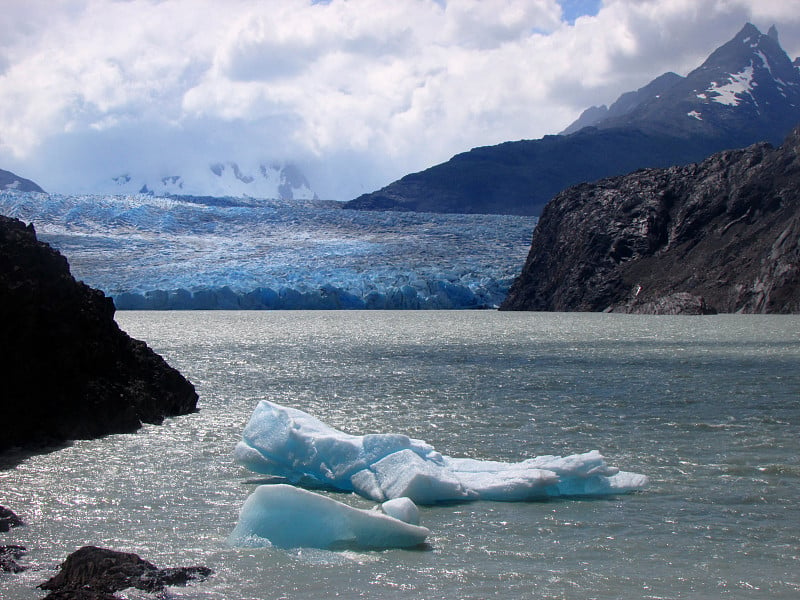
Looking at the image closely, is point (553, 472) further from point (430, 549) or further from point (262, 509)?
point (262, 509)

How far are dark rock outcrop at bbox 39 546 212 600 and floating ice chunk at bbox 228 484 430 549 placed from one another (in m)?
0.78

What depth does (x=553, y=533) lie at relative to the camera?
6934mm

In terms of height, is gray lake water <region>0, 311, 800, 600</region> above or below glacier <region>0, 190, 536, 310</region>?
below

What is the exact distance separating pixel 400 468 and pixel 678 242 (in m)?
53.2

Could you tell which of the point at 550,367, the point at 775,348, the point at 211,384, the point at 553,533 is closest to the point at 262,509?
the point at 553,533

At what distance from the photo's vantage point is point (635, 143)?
15750cm

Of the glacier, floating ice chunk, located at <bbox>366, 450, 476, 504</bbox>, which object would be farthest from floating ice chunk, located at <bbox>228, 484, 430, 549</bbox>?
the glacier

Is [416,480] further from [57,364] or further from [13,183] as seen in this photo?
[13,183]

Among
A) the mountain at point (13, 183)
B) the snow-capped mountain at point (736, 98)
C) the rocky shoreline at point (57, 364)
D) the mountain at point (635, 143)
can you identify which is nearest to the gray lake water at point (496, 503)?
the rocky shoreline at point (57, 364)

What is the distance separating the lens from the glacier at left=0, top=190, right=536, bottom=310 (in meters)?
56.7

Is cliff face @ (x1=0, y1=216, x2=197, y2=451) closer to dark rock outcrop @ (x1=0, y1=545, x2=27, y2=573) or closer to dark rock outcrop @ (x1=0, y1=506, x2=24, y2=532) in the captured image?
dark rock outcrop @ (x1=0, y1=506, x2=24, y2=532)

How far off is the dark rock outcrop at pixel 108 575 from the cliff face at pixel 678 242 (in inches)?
1766

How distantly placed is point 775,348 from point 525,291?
130 feet

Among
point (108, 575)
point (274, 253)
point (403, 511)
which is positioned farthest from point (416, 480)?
point (274, 253)
